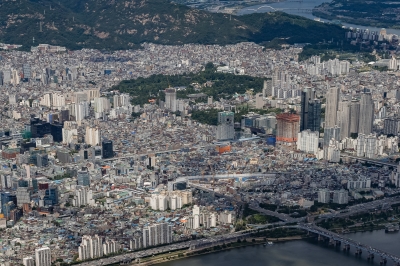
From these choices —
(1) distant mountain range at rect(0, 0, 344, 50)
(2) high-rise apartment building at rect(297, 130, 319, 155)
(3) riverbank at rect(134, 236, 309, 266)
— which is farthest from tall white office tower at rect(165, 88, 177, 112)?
(3) riverbank at rect(134, 236, 309, 266)

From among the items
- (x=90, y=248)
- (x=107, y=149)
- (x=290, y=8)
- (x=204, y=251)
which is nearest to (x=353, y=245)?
(x=204, y=251)

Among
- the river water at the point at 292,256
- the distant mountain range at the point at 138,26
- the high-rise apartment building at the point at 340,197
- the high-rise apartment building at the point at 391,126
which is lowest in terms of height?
the river water at the point at 292,256

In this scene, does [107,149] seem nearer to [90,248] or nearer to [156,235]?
[156,235]

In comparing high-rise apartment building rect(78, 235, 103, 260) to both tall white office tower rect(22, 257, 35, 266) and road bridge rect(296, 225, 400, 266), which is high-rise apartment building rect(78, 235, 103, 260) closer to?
tall white office tower rect(22, 257, 35, 266)

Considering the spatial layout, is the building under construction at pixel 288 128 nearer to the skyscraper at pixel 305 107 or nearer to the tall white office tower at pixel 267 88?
the skyscraper at pixel 305 107

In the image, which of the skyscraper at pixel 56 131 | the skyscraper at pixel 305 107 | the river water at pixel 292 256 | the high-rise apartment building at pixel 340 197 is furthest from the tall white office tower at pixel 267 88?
the river water at pixel 292 256

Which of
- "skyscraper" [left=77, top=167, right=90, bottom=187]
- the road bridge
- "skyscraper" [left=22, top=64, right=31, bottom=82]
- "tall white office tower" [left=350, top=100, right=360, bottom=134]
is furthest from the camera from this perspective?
"skyscraper" [left=22, top=64, right=31, bottom=82]

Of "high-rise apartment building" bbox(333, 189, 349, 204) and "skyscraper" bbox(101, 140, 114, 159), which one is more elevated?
"skyscraper" bbox(101, 140, 114, 159)
